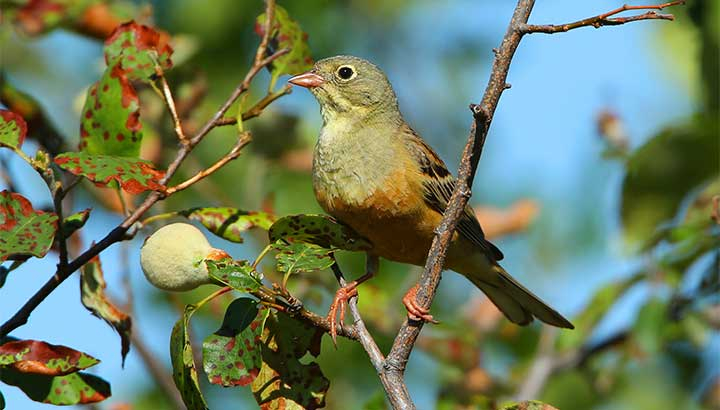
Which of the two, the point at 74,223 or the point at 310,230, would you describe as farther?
the point at 310,230

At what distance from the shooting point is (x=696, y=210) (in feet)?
14.6

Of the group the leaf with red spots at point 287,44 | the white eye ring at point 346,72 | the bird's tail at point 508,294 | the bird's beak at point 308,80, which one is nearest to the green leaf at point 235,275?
the leaf with red spots at point 287,44

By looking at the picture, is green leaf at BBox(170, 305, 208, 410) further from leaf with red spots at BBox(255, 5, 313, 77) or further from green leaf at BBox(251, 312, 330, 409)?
leaf with red spots at BBox(255, 5, 313, 77)

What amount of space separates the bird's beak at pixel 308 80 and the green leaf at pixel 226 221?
1672mm

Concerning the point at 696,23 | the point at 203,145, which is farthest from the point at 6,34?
the point at 696,23

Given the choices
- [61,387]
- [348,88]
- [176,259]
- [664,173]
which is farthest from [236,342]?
[348,88]

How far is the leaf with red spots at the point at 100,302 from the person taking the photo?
2963mm

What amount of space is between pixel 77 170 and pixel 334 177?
1764 mm

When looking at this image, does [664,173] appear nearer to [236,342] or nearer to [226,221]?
[226,221]

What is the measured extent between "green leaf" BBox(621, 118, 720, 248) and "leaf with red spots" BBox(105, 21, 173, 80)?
1.94 meters

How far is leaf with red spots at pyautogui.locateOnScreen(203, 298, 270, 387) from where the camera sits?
2695 millimetres

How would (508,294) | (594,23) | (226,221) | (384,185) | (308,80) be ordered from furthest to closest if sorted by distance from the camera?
1. (508,294)
2. (308,80)
3. (384,185)
4. (226,221)
5. (594,23)

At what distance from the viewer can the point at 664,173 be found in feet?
13.5

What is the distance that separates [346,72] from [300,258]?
93.0 inches
